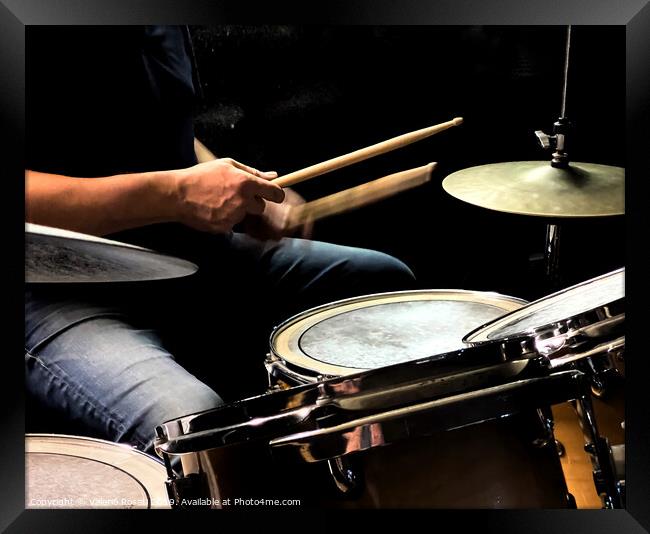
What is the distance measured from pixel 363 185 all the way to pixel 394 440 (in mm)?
672

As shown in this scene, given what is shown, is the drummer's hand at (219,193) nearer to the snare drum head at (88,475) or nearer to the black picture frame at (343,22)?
the black picture frame at (343,22)

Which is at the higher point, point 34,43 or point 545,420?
point 34,43

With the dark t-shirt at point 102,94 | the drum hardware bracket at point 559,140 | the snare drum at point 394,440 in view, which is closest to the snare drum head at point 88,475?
the snare drum at point 394,440

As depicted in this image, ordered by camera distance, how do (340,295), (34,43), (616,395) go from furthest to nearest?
(340,295) < (34,43) < (616,395)

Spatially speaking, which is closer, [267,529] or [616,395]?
[616,395]

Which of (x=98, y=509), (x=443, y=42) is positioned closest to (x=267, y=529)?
(x=98, y=509)

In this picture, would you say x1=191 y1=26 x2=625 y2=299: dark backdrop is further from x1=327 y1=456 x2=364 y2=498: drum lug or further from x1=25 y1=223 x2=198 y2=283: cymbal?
x1=327 y1=456 x2=364 y2=498: drum lug

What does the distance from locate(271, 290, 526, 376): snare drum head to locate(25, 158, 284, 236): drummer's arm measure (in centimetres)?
26

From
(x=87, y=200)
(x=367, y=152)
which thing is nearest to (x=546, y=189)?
(x=367, y=152)

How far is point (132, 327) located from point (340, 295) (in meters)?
0.43

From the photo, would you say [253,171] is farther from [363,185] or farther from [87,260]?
[87,260]

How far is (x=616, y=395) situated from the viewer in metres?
1.26

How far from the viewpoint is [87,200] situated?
4.67ft

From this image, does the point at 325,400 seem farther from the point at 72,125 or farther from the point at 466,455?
the point at 72,125
